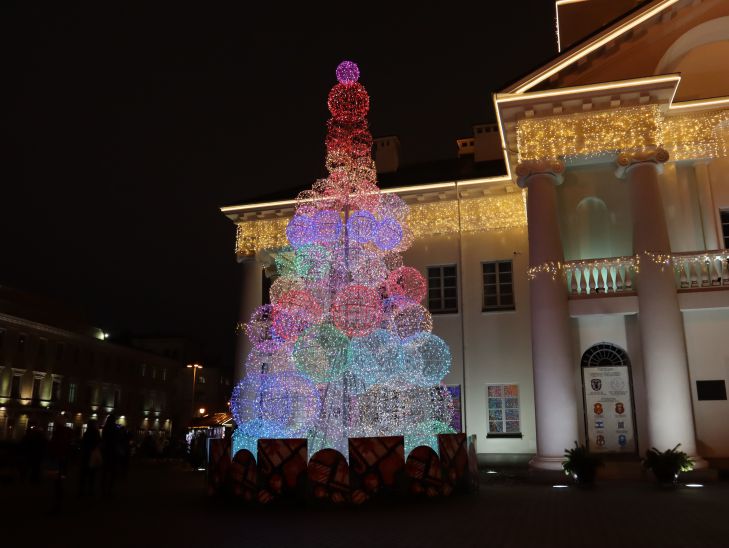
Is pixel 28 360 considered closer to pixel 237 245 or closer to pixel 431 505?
pixel 237 245

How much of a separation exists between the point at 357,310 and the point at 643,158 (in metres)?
8.62

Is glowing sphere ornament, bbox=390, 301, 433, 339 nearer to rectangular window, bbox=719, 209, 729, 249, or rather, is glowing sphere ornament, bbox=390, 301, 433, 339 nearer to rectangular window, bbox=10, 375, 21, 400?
rectangular window, bbox=719, 209, 729, 249

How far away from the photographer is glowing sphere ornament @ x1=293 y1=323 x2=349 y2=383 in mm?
11242

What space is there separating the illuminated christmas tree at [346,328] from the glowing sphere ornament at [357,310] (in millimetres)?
18

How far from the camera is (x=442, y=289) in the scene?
20.0 metres

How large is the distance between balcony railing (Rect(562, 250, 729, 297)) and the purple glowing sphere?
6.84 m

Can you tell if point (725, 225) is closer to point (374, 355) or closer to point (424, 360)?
point (424, 360)

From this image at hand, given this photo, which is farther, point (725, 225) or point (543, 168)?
point (725, 225)

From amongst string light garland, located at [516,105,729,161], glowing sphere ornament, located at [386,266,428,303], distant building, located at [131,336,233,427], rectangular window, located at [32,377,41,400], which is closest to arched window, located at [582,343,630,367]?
string light garland, located at [516,105,729,161]

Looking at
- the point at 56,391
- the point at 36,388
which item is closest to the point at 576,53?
the point at 36,388

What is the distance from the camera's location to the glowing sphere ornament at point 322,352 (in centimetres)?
1124

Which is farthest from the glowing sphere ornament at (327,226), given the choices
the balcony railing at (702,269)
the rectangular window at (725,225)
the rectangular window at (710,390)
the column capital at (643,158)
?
the rectangular window at (725,225)

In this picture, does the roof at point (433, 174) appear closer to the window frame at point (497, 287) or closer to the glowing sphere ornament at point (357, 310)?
the window frame at point (497, 287)

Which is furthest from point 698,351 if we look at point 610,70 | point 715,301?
point 610,70
